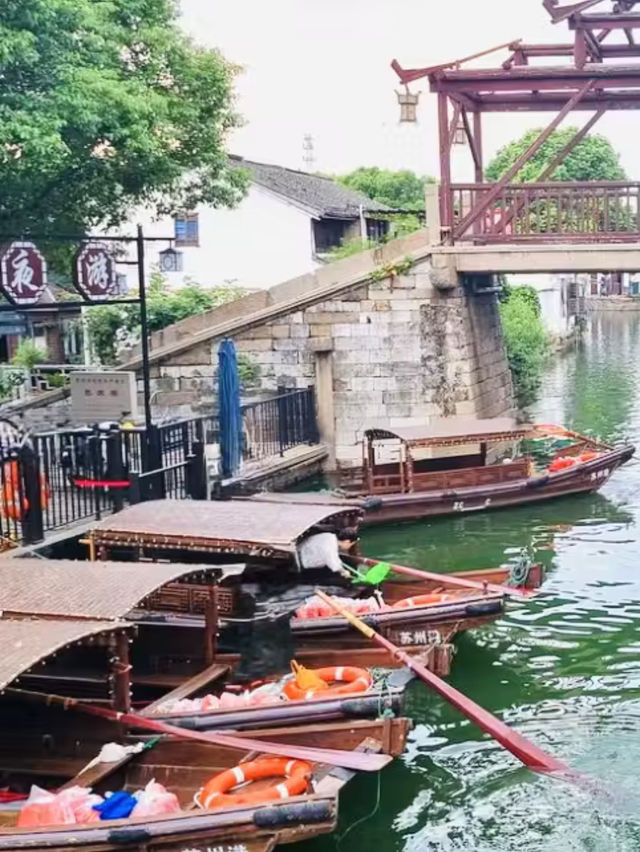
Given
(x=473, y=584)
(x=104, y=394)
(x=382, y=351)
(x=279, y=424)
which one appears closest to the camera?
(x=473, y=584)

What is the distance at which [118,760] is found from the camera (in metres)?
7.07

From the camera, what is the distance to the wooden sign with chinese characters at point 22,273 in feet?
42.0

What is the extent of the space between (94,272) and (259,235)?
65.1ft

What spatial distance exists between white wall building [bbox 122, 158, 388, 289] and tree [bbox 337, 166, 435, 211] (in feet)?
47.5

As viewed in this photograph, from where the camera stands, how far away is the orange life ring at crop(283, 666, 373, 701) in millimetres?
7660

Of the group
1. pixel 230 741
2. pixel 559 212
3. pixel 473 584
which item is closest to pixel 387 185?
pixel 559 212

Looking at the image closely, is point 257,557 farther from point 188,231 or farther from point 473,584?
point 188,231

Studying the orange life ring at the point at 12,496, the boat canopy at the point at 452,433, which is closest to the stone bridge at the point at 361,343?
the boat canopy at the point at 452,433

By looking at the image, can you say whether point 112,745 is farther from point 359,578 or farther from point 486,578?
point 486,578

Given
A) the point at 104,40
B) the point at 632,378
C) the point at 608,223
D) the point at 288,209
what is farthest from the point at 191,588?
the point at 632,378

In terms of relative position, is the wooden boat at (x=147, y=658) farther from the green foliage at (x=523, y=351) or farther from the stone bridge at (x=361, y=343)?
the green foliage at (x=523, y=351)

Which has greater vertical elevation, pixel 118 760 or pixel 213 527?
pixel 213 527

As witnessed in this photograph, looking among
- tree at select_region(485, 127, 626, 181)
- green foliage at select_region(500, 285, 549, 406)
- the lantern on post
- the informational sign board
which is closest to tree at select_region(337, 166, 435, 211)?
tree at select_region(485, 127, 626, 181)

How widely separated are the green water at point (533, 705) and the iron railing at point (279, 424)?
121 inches
